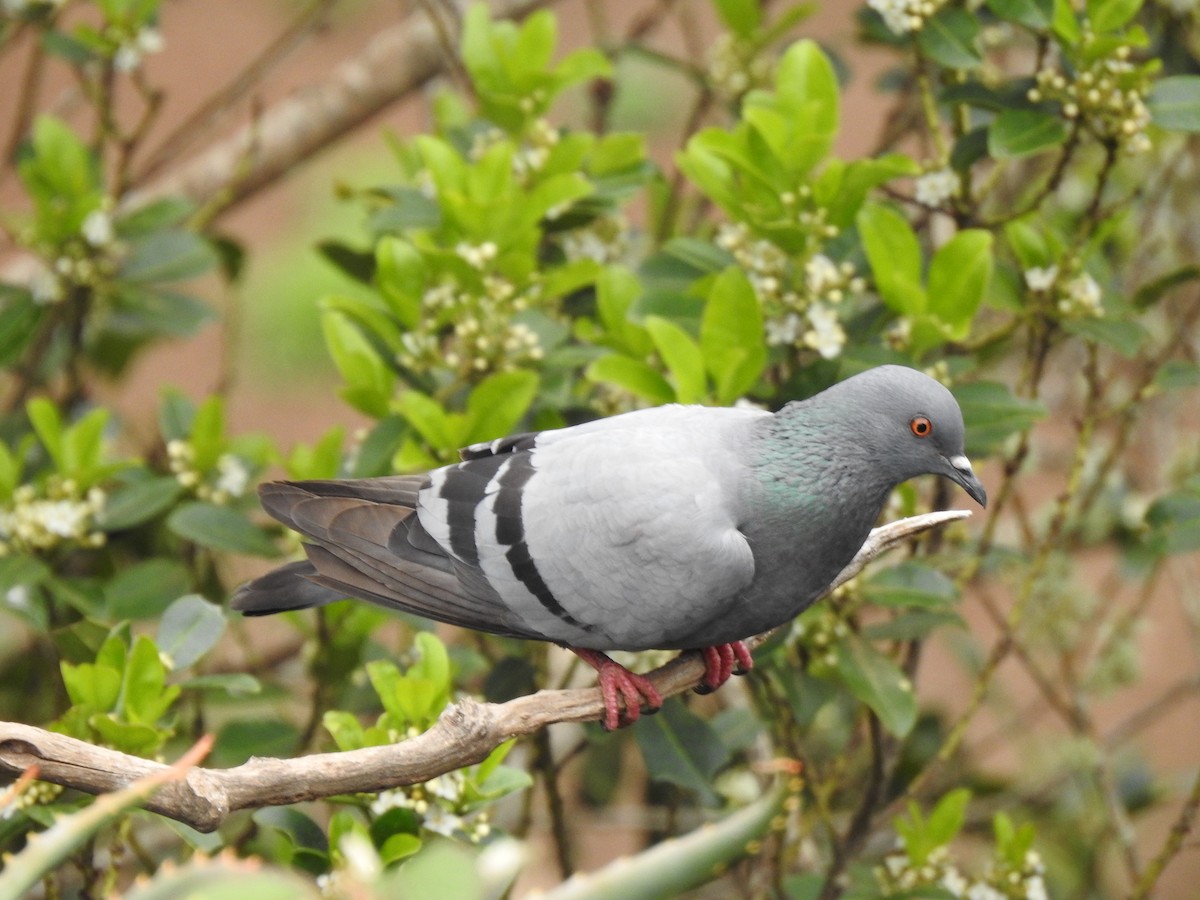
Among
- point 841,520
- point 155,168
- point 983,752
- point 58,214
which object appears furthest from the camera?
point 983,752

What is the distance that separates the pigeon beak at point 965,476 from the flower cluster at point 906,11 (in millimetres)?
1182

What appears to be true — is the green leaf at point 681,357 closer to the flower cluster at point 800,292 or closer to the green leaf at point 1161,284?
the flower cluster at point 800,292

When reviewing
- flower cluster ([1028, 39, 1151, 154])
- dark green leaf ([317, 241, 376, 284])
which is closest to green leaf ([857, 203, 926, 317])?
flower cluster ([1028, 39, 1151, 154])

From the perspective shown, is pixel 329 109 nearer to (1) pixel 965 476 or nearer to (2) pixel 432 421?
(2) pixel 432 421

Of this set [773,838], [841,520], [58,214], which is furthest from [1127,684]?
[58,214]

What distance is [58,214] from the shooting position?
386 centimetres

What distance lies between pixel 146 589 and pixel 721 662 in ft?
5.45

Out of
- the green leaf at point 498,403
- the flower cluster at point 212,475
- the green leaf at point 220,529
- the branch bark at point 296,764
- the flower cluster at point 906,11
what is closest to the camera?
the branch bark at point 296,764

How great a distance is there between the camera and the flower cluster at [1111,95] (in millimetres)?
3072

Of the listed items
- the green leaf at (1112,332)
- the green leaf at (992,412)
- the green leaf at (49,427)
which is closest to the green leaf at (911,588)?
the green leaf at (992,412)

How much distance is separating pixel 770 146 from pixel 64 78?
245 inches

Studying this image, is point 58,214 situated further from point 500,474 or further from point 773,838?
point 773,838

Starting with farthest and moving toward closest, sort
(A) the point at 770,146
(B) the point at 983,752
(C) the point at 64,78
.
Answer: (C) the point at 64,78, (B) the point at 983,752, (A) the point at 770,146

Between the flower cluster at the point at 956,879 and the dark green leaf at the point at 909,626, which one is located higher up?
the dark green leaf at the point at 909,626
